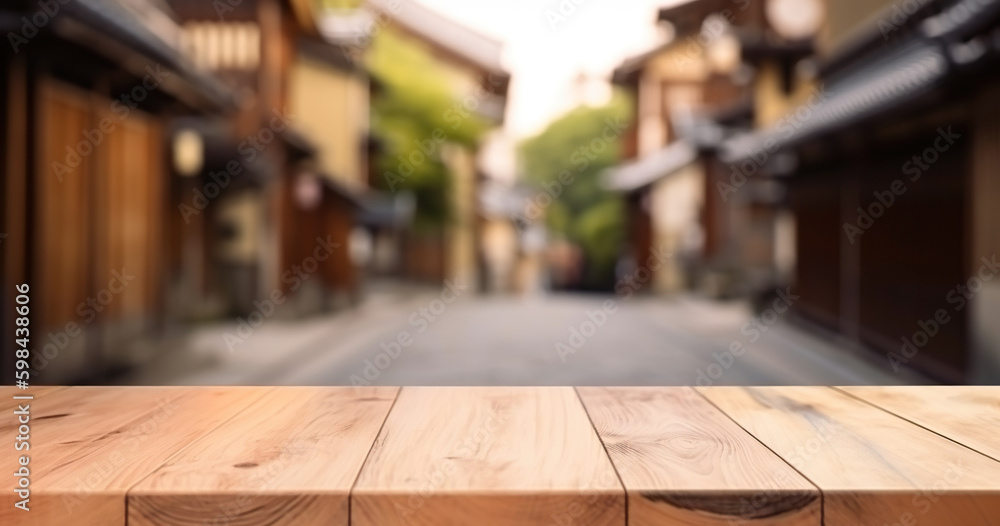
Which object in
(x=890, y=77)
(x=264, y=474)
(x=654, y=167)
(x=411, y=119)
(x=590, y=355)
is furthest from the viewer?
(x=654, y=167)

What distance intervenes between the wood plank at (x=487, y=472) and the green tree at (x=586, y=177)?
93.3ft

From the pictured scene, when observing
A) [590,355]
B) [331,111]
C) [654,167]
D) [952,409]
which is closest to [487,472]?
[952,409]

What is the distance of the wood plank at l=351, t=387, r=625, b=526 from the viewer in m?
1.00

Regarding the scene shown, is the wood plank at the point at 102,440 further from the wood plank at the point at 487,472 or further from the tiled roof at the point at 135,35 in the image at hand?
the tiled roof at the point at 135,35

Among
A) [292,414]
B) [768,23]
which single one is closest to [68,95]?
[292,414]

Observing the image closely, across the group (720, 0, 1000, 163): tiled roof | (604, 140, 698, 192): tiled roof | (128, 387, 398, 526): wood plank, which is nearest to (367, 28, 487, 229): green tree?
(604, 140, 698, 192): tiled roof

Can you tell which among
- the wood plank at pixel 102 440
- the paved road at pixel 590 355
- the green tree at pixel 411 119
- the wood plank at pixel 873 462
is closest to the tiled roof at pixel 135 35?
the paved road at pixel 590 355

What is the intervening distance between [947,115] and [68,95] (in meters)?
8.86

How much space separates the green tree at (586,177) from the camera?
104ft

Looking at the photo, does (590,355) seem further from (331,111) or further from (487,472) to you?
(331,111)

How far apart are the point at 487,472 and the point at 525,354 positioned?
899 cm

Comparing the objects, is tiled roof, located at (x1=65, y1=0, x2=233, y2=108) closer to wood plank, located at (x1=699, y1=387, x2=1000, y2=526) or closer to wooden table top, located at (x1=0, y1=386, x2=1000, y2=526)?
wooden table top, located at (x1=0, y1=386, x2=1000, y2=526)

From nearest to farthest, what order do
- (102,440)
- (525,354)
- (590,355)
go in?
(102,440), (590,355), (525,354)

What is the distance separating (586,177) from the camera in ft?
115
